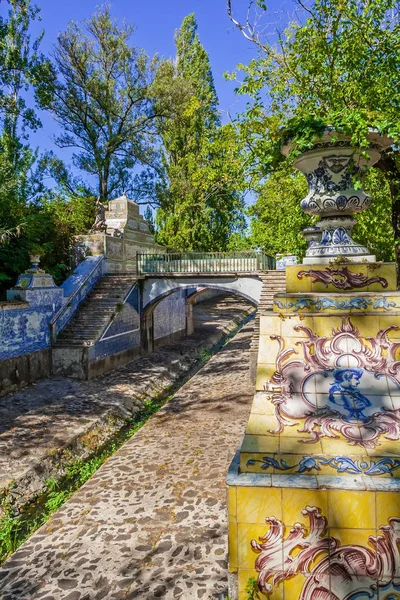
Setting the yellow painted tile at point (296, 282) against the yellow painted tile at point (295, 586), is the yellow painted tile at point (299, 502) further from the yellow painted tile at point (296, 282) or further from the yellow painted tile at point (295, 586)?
the yellow painted tile at point (296, 282)

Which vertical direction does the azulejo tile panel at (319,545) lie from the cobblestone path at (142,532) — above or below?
above

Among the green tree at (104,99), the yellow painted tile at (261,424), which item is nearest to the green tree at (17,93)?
the green tree at (104,99)

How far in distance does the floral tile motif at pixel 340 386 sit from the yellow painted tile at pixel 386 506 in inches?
13.7

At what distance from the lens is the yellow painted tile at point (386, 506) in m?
2.44

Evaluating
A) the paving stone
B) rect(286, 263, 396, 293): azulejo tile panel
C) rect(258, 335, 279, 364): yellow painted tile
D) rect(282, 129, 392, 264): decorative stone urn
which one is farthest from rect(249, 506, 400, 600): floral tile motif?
the paving stone

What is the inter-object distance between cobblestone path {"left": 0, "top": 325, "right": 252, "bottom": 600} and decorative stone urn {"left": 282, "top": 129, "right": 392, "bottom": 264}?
3386mm

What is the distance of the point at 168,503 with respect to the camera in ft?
20.1

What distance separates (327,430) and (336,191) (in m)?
2.04

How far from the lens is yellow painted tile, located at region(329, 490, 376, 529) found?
8.09 ft

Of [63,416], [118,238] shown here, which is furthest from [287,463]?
[118,238]

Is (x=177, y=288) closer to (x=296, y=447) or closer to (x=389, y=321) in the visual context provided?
(x=389, y=321)

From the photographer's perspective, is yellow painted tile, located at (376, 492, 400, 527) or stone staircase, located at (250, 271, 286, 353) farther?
stone staircase, located at (250, 271, 286, 353)

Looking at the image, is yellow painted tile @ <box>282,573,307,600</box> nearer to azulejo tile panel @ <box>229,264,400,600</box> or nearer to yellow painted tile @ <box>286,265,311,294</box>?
azulejo tile panel @ <box>229,264,400,600</box>

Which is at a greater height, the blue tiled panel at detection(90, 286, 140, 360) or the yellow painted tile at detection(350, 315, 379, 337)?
the yellow painted tile at detection(350, 315, 379, 337)
